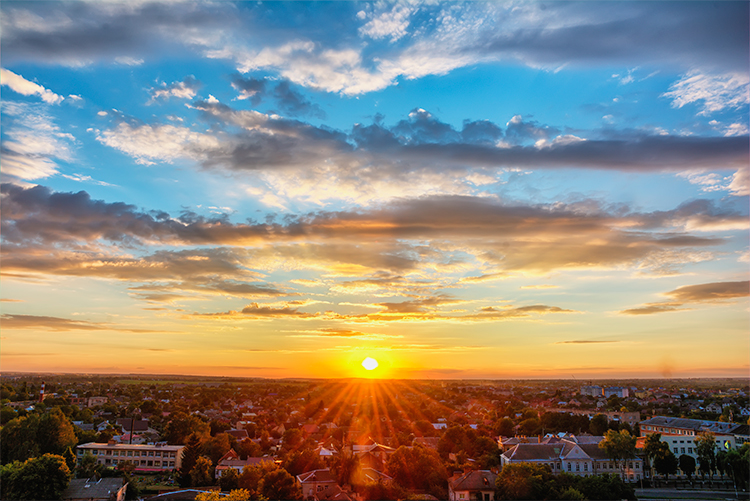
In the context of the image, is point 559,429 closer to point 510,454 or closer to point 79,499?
point 510,454

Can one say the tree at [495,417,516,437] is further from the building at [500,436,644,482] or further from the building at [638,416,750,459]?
the building at [500,436,644,482]

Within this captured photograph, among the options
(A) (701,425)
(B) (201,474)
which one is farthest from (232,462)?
(A) (701,425)

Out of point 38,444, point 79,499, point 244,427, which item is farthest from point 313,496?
point 244,427

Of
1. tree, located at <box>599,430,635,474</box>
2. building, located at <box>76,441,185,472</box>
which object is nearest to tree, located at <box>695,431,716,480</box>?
tree, located at <box>599,430,635,474</box>

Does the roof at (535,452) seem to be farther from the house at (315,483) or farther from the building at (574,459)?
the house at (315,483)

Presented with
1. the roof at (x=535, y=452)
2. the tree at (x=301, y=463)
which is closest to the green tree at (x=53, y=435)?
the tree at (x=301, y=463)

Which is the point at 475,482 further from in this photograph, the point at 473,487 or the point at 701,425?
the point at 701,425
